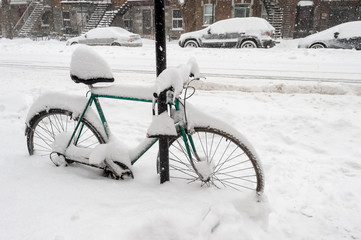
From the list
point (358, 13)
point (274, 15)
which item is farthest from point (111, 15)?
point (358, 13)

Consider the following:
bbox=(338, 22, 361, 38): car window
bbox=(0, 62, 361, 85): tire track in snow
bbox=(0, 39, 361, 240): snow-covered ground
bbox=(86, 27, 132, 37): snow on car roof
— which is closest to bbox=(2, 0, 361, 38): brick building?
bbox=(86, 27, 132, 37): snow on car roof

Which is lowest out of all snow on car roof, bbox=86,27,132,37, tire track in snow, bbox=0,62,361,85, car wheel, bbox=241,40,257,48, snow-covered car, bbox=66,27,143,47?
tire track in snow, bbox=0,62,361,85

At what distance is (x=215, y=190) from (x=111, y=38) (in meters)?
15.3

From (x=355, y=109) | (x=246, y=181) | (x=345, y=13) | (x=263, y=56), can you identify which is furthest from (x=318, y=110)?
(x=345, y=13)

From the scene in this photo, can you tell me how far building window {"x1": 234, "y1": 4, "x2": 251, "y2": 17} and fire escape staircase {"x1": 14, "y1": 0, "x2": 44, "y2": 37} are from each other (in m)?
21.4

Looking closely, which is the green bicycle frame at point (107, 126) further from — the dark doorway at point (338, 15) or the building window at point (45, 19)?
the building window at point (45, 19)

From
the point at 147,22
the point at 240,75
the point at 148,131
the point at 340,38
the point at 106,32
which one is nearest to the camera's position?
the point at 148,131

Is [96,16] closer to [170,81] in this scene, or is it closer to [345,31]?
[345,31]

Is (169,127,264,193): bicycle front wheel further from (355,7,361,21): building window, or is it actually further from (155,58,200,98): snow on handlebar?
(355,7,361,21): building window

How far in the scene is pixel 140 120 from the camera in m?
4.59

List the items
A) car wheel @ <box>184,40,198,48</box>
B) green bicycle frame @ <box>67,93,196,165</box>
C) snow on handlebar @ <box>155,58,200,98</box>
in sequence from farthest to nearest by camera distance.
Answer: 1. car wheel @ <box>184,40,198,48</box>
2. green bicycle frame @ <box>67,93,196,165</box>
3. snow on handlebar @ <box>155,58,200,98</box>

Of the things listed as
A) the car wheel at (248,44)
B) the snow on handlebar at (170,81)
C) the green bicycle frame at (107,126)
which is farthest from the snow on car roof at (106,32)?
the snow on handlebar at (170,81)

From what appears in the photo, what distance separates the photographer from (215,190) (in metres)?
2.60

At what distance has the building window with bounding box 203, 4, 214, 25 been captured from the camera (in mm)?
23500
